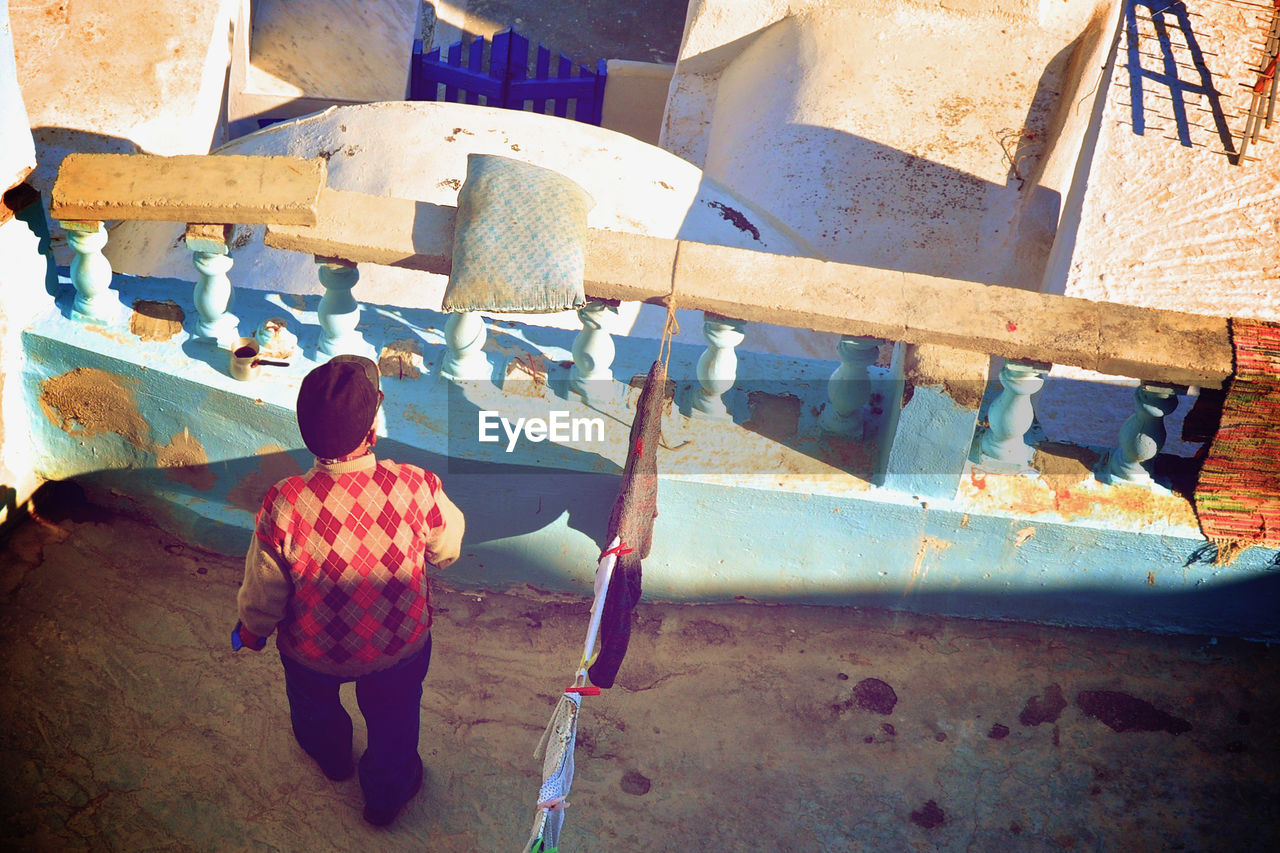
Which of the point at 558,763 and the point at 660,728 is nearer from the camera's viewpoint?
the point at 558,763

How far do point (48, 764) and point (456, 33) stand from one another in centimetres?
932

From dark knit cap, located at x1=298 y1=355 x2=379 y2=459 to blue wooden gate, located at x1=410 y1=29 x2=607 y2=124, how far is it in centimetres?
606

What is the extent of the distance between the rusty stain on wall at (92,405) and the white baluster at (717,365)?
6.13 ft

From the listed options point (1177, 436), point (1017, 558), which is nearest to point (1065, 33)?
point (1177, 436)

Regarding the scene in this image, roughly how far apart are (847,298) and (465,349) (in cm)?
122

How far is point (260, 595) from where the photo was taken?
8.18ft

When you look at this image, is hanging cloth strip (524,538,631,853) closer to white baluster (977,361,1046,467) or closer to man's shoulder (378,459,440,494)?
man's shoulder (378,459,440,494)

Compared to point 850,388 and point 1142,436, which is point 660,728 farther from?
point 1142,436

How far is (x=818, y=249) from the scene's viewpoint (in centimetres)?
568

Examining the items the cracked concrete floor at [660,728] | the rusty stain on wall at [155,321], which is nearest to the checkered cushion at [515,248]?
the rusty stain on wall at [155,321]

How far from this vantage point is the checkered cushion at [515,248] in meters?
2.68

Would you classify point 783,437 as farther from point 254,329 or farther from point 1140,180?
point 1140,180

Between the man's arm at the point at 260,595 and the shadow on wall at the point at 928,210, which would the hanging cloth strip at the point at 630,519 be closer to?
the man's arm at the point at 260,595

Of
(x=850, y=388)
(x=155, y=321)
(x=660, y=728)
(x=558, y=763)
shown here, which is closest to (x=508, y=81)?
(x=155, y=321)
